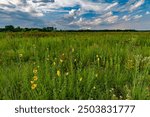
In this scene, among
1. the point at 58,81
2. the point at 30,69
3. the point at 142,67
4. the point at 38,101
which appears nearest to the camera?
the point at 38,101

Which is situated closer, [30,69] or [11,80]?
[11,80]

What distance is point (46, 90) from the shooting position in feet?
10.6

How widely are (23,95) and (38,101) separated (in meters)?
0.36

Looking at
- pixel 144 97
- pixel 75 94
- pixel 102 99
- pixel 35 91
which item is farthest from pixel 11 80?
pixel 144 97

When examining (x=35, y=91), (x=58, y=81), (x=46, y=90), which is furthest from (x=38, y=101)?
(x=58, y=81)

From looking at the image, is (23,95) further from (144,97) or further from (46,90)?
(144,97)

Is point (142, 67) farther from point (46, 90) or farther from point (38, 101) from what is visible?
point (38, 101)

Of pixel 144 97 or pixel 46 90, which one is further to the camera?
pixel 46 90

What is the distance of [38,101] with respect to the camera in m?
2.86

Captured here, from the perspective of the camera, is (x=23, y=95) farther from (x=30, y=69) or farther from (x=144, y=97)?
(x=144, y=97)

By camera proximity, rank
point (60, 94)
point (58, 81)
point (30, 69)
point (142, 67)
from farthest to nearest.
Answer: point (142, 67) → point (30, 69) → point (58, 81) → point (60, 94)

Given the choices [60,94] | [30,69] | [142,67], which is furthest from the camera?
[142,67]

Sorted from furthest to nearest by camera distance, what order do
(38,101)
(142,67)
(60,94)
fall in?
(142,67), (60,94), (38,101)

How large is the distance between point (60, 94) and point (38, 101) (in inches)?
12.0
